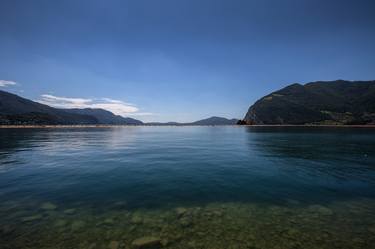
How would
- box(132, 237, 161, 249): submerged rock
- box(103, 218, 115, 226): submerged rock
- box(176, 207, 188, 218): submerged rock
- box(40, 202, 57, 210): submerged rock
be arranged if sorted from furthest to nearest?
1. box(40, 202, 57, 210): submerged rock
2. box(176, 207, 188, 218): submerged rock
3. box(103, 218, 115, 226): submerged rock
4. box(132, 237, 161, 249): submerged rock

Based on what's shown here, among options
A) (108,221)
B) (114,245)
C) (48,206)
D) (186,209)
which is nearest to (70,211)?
(48,206)

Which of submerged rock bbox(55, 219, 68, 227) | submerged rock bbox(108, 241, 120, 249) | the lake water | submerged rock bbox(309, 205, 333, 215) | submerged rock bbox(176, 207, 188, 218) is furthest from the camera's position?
submerged rock bbox(309, 205, 333, 215)

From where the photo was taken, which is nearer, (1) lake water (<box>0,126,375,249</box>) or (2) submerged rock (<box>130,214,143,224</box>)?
(1) lake water (<box>0,126,375,249</box>)

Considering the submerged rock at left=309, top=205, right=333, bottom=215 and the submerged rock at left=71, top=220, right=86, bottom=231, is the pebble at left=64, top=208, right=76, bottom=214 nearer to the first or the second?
the submerged rock at left=71, top=220, right=86, bottom=231

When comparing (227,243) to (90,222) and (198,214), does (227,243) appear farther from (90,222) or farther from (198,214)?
(90,222)

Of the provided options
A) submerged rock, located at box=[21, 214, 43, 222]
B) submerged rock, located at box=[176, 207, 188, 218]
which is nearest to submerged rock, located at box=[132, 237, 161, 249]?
submerged rock, located at box=[176, 207, 188, 218]

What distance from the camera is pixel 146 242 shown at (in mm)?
7684

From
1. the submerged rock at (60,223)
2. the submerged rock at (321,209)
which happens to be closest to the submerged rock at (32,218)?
the submerged rock at (60,223)

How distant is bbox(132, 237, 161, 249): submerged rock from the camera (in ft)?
24.4

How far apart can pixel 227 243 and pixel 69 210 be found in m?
9.17

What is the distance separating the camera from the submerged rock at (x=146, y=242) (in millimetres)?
7441

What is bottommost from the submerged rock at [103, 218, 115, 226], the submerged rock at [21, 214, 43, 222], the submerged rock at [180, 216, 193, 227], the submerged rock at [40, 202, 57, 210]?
the submerged rock at [40, 202, 57, 210]

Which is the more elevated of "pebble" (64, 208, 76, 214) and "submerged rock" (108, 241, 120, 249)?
"submerged rock" (108, 241, 120, 249)

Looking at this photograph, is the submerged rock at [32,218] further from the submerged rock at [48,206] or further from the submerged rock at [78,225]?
the submerged rock at [78,225]
